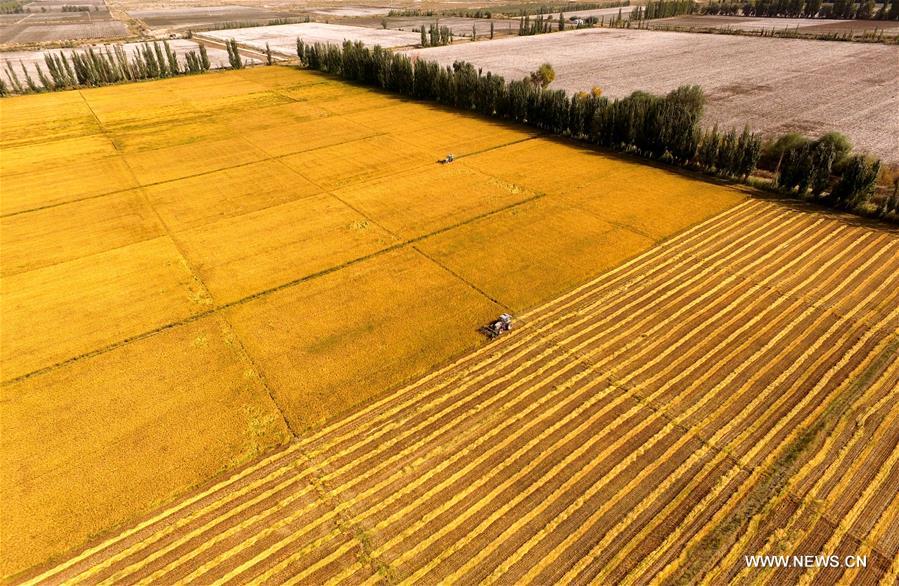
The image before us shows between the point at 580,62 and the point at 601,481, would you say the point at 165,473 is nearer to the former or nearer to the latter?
the point at 601,481

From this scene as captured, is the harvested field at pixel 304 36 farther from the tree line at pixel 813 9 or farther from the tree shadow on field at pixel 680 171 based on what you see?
the tree line at pixel 813 9

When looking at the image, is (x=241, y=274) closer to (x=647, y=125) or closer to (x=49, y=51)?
(x=647, y=125)

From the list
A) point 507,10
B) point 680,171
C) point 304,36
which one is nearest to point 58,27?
point 304,36

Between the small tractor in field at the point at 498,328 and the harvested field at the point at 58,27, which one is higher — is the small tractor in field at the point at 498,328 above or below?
below

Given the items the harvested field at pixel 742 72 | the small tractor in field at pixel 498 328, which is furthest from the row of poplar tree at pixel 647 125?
the small tractor in field at pixel 498 328

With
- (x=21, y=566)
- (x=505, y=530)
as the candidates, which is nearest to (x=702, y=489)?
(x=505, y=530)

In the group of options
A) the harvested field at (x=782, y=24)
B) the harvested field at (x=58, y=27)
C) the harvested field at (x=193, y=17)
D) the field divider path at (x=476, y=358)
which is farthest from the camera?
the harvested field at (x=193, y=17)

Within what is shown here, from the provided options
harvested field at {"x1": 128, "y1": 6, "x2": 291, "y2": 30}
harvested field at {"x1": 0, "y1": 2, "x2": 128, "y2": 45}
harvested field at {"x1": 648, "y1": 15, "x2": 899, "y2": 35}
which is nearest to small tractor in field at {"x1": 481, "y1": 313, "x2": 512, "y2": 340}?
harvested field at {"x1": 648, "y1": 15, "x2": 899, "y2": 35}
